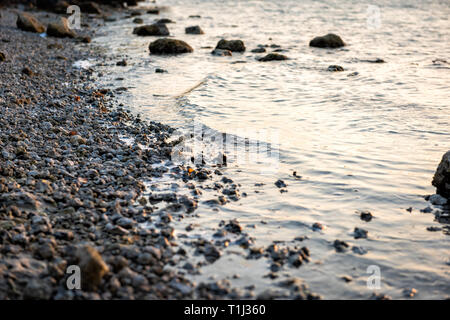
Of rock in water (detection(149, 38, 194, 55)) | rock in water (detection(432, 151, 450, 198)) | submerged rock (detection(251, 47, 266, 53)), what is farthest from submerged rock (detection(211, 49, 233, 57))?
rock in water (detection(432, 151, 450, 198))

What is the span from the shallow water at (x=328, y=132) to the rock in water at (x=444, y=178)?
25 cm

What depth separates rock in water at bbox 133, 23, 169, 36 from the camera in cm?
2577

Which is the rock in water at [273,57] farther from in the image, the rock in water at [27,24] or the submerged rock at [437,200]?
the rock in water at [27,24]

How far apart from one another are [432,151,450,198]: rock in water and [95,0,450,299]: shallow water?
25 centimetres

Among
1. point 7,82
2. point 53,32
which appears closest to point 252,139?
point 7,82

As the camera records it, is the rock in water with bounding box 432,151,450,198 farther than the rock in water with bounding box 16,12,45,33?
No

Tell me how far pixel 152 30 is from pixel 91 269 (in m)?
23.3

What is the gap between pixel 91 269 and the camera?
15.5 feet

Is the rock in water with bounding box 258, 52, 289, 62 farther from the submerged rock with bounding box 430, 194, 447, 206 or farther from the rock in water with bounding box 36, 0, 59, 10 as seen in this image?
the rock in water with bounding box 36, 0, 59, 10

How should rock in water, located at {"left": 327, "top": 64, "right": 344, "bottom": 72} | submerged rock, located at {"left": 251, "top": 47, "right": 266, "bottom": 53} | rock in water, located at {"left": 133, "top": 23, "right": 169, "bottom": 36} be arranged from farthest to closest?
rock in water, located at {"left": 133, "top": 23, "right": 169, "bottom": 36} < submerged rock, located at {"left": 251, "top": 47, "right": 266, "bottom": 53} < rock in water, located at {"left": 327, "top": 64, "right": 344, "bottom": 72}

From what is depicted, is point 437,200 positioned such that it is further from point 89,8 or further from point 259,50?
point 89,8

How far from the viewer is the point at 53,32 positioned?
23281 millimetres

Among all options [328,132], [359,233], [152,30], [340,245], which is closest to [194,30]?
[152,30]
